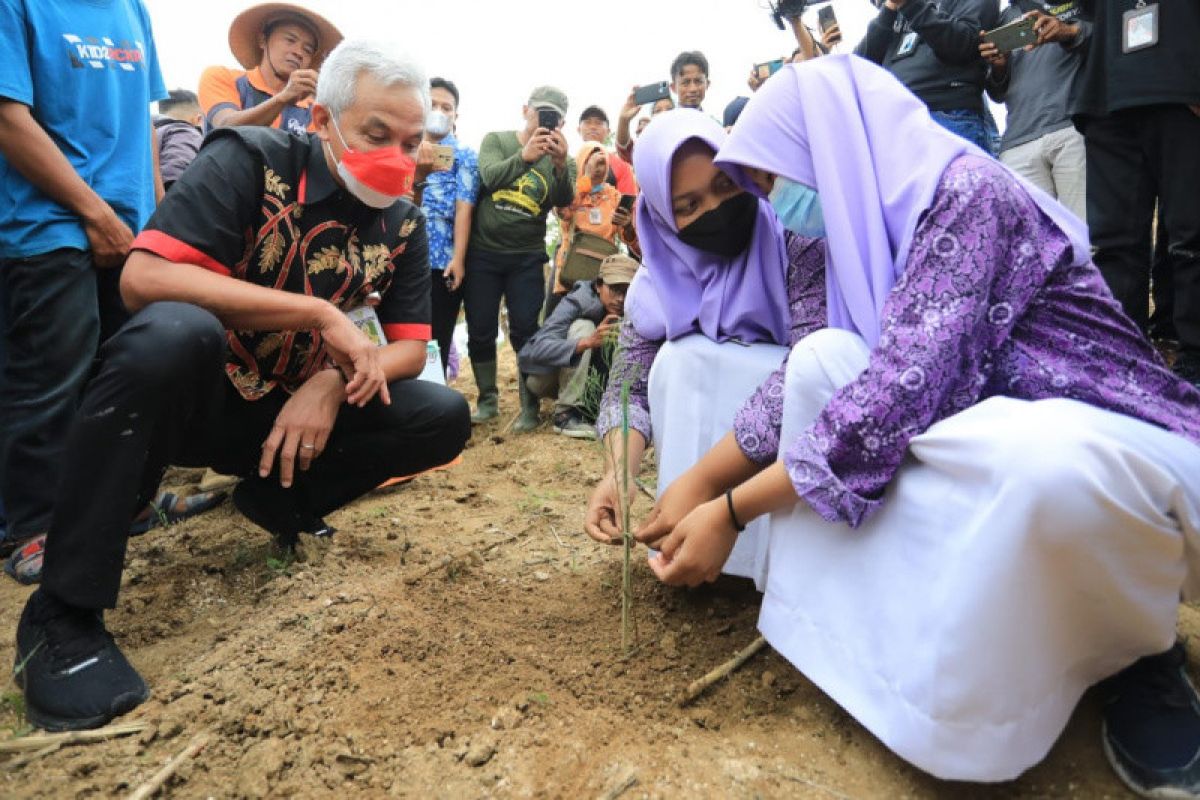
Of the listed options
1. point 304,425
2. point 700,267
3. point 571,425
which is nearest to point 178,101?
point 571,425

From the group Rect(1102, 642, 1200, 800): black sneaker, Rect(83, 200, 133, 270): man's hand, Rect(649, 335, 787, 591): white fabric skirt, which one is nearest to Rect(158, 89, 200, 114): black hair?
Rect(83, 200, 133, 270): man's hand

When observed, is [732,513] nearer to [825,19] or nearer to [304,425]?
[304,425]

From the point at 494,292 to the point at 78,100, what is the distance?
248 centimetres

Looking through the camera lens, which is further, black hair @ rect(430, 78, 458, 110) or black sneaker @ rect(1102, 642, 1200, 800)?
black hair @ rect(430, 78, 458, 110)

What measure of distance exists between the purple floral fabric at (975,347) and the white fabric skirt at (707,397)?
0.53 meters

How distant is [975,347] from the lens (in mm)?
1233

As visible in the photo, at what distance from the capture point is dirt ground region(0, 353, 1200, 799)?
124cm

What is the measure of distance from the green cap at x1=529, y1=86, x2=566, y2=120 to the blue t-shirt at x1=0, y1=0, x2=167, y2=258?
217cm

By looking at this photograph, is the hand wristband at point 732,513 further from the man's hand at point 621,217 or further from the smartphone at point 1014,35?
the man's hand at point 621,217

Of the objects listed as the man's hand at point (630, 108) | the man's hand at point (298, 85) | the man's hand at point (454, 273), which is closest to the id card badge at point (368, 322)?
the man's hand at point (298, 85)

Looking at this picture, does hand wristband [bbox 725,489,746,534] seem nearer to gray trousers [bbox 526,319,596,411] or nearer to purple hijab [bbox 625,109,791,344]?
purple hijab [bbox 625,109,791,344]

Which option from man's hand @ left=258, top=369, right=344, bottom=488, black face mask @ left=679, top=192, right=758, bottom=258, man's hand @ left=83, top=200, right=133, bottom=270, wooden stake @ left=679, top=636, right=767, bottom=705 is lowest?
wooden stake @ left=679, top=636, right=767, bottom=705

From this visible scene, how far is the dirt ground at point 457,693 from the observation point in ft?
4.05

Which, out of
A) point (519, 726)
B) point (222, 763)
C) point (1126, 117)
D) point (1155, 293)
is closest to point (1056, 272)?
point (519, 726)
